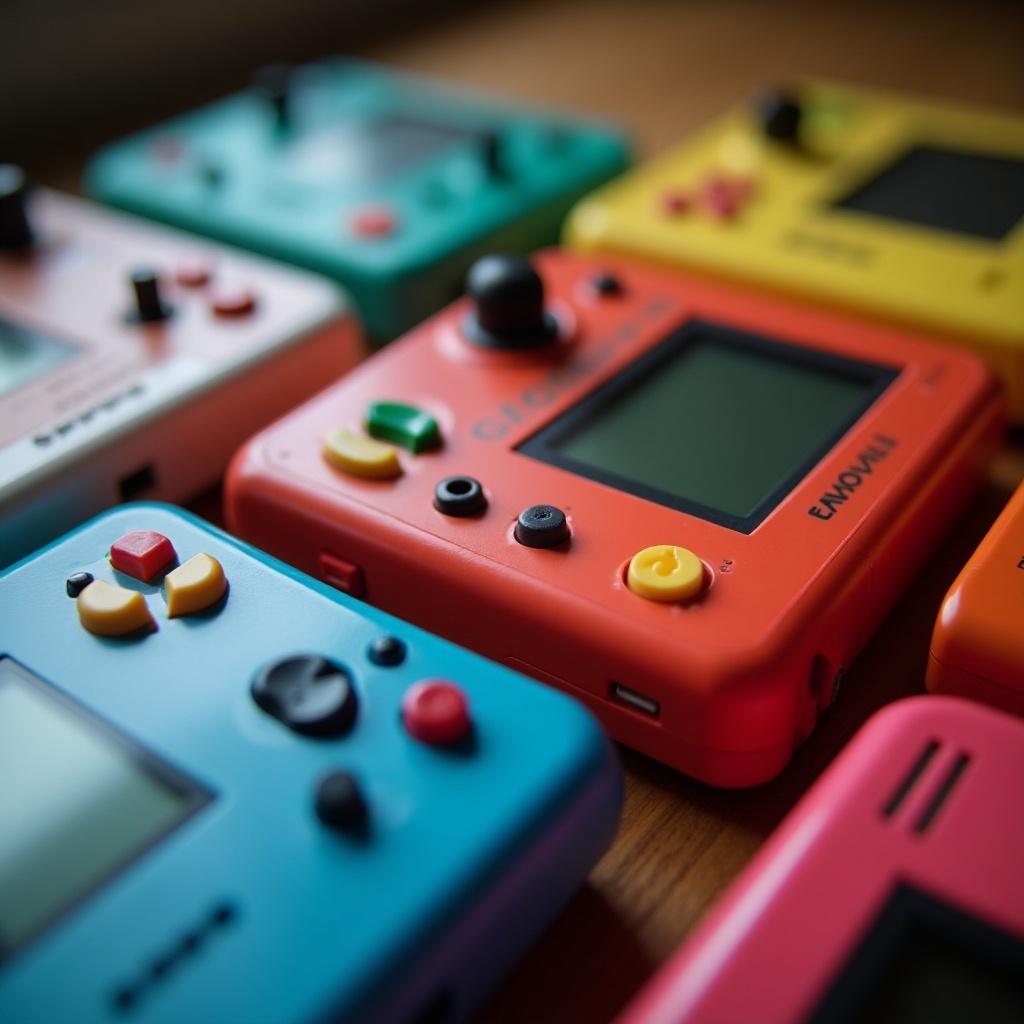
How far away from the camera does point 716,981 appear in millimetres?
366

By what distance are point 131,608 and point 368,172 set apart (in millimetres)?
570

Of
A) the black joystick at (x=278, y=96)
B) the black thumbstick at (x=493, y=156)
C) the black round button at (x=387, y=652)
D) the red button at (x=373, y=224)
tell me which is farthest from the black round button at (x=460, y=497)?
the black joystick at (x=278, y=96)

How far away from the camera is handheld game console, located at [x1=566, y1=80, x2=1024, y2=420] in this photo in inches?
29.5

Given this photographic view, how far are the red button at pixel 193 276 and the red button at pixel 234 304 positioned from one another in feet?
0.10

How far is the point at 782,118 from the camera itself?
0.95 m

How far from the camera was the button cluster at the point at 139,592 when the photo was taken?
51cm

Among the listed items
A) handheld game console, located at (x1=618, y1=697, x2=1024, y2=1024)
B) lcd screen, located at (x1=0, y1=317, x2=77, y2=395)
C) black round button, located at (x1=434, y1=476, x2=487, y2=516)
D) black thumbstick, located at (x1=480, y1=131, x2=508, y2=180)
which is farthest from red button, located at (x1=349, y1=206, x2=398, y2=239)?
handheld game console, located at (x1=618, y1=697, x2=1024, y2=1024)

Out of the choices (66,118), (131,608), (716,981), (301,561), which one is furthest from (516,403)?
(66,118)

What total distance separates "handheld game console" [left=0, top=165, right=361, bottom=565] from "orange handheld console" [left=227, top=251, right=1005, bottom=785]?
0.06 meters

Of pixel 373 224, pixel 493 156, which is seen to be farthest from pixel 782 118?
pixel 373 224

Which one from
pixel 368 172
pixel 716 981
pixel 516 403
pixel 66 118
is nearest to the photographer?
pixel 716 981

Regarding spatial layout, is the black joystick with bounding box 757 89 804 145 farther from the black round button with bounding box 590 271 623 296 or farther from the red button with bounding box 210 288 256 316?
the red button with bounding box 210 288 256 316

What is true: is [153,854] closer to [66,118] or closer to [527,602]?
[527,602]

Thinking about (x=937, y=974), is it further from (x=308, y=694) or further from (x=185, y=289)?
(x=185, y=289)
